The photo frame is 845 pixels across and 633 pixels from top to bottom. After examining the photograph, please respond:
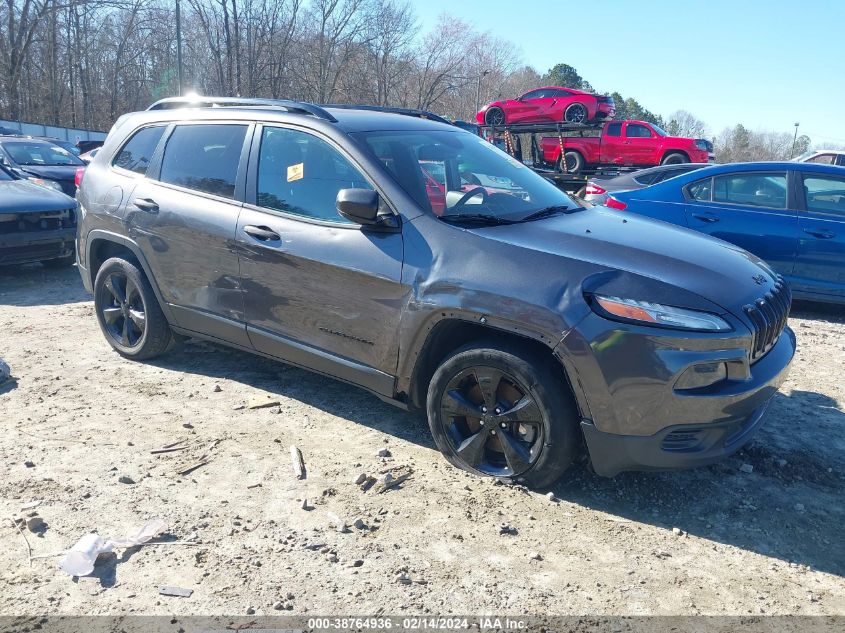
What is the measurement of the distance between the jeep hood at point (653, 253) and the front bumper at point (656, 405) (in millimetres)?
326

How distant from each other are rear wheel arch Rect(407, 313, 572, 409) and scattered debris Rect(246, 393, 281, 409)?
1182 millimetres

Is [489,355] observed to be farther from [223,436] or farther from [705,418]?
[223,436]

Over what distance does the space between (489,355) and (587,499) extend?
2.89ft

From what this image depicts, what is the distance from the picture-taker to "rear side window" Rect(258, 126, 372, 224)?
12.4 feet

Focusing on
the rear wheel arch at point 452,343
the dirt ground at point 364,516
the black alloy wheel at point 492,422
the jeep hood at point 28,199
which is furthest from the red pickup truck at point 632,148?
the black alloy wheel at point 492,422

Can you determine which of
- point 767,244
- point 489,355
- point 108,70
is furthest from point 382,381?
point 108,70

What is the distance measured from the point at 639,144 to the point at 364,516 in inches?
703

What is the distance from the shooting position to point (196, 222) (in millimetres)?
4344

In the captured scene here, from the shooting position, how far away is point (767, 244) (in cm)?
674

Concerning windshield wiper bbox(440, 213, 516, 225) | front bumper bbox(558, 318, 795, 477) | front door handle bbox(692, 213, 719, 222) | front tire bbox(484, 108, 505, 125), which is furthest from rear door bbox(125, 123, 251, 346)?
front tire bbox(484, 108, 505, 125)

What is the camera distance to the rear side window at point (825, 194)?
668 centimetres

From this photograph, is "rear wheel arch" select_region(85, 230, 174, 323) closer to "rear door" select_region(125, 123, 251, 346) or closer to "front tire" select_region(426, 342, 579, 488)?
"rear door" select_region(125, 123, 251, 346)

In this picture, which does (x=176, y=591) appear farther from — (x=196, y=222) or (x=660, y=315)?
(x=196, y=222)

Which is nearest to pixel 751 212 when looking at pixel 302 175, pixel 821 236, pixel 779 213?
pixel 779 213
